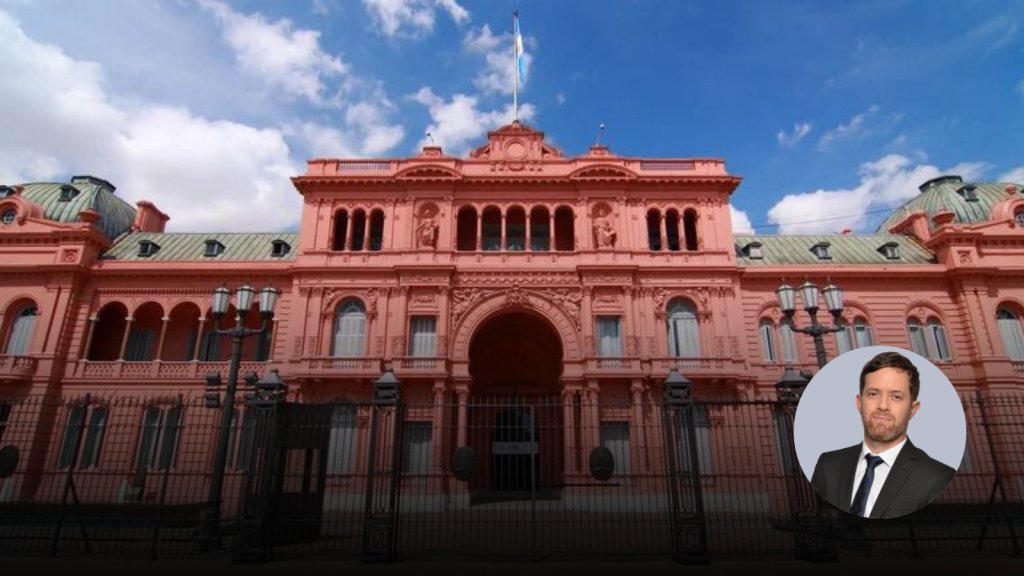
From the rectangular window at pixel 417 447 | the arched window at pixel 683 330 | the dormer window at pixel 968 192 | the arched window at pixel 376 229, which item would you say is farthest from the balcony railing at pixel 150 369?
the dormer window at pixel 968 192

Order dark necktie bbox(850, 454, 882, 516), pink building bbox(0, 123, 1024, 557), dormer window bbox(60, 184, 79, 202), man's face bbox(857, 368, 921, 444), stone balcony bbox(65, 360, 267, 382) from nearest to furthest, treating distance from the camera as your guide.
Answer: man's face bbox(857, 368, 921, 444), dark necktie bbox(850, 454, 882, 516), pink building bbox(0, 123, 1024, 557), stone balcony bbox(65, 360, 267, 382), dormer window bbox(60, 184, 79, 202)

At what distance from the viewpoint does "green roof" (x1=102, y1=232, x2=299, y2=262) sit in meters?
29.4

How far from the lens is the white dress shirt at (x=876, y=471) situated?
9.31 metres

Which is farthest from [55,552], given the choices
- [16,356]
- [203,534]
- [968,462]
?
[968,462]

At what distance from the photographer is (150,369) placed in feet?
85.0

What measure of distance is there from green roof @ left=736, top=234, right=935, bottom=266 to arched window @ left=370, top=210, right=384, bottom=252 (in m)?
19.0

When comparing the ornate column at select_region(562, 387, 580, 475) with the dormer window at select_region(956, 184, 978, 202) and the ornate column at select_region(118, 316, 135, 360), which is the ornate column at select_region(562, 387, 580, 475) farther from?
the dormer window at select_region(956, 184, 978, 202)

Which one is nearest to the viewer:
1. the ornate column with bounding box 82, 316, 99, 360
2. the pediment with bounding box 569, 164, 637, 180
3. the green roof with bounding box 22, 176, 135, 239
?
the ornate column with bounding box 82, 316, 99, 360

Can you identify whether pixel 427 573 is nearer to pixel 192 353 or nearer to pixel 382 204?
pixel 382 204

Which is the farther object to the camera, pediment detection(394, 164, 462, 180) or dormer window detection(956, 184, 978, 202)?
dormer window detection(956, 184, 978, 202)

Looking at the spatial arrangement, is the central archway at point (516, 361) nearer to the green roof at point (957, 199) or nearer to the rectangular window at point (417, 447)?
the rectangular window at point (417, 447)

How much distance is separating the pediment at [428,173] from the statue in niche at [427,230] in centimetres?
180

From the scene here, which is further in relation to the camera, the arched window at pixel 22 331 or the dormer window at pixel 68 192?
the dormer window at pixel 68 192

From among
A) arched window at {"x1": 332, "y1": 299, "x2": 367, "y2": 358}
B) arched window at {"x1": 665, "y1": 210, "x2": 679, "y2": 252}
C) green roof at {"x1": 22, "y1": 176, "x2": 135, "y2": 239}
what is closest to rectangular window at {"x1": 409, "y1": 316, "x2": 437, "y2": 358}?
arched window at {"x1": 332, "y1": 299, "x2": 367, "y2": 358}
